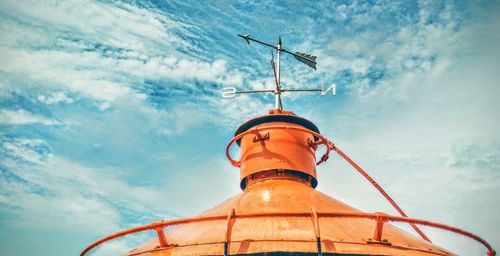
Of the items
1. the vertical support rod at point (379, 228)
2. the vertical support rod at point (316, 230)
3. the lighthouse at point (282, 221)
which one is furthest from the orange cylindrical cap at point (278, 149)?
the vertical support rod at point (379, 228)

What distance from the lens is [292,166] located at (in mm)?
7246

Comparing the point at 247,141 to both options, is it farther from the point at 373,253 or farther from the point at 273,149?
→ the point at 373,253

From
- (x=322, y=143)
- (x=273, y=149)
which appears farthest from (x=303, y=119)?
(x=273, y=149)

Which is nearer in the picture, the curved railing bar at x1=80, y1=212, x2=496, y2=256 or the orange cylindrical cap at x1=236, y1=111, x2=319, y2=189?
the curved railing bar at x1=80, y1=212, x2=496, y2=256

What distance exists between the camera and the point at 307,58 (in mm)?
9844

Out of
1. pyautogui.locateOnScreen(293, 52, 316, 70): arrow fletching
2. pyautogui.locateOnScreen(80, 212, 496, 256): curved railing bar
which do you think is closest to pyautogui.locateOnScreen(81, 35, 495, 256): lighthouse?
pyautogui.locateOnScreen(80, 212, 496, 256): curved railing bar

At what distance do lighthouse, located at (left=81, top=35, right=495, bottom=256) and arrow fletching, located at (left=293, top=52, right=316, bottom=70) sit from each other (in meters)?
2.50

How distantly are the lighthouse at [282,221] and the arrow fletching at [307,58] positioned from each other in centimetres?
250

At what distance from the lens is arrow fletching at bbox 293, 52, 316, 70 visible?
387 inches

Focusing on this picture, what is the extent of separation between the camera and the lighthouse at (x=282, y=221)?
4.58 metres

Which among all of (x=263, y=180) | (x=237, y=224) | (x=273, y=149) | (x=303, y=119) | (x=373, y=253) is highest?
(x=303, y=119)

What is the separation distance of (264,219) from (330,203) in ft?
6.04

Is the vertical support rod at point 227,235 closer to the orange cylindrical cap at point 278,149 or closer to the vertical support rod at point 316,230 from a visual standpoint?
the vertical support rod at point 316,230

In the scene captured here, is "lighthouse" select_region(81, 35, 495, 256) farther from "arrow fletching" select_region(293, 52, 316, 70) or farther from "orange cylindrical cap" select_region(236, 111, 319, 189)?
"arrow fletching" select_region(293, 52, 316, 70)
